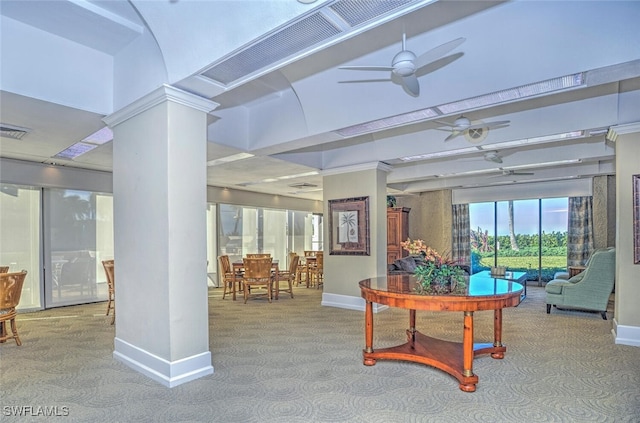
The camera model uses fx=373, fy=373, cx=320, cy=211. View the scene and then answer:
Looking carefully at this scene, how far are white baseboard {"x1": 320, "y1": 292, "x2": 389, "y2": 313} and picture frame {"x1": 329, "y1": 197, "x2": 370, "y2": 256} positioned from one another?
79 cm

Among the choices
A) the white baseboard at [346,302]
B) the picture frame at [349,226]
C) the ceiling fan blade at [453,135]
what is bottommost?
the white baseboard at [346,302]

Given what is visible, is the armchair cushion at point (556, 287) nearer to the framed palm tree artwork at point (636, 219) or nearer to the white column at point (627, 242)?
the white column at point (627, 242)

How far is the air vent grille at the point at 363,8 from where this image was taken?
224 centimetres

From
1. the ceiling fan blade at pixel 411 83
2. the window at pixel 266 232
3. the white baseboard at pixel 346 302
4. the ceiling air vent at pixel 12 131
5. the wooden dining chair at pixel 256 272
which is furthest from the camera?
the window at pixel 266 232

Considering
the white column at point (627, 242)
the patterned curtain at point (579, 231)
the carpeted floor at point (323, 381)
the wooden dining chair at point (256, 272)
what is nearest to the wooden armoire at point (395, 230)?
the wooden dining chair at point (256, 272)

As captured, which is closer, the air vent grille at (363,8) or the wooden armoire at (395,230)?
the air vent grille at (363,8)

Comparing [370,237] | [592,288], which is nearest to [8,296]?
[370,237]

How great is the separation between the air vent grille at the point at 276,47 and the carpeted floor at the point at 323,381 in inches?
106

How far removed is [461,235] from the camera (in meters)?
10.7

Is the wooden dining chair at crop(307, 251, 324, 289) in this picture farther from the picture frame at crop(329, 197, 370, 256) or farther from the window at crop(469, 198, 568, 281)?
the window at crop(469, 198, 568, 281)

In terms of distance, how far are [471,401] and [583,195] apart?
801 centimetres

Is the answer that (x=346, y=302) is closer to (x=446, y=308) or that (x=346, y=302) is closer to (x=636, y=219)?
(x=446, y=308)

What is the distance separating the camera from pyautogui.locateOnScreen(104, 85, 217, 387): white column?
3314 millimetres

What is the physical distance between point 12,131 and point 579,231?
36.3 ft
